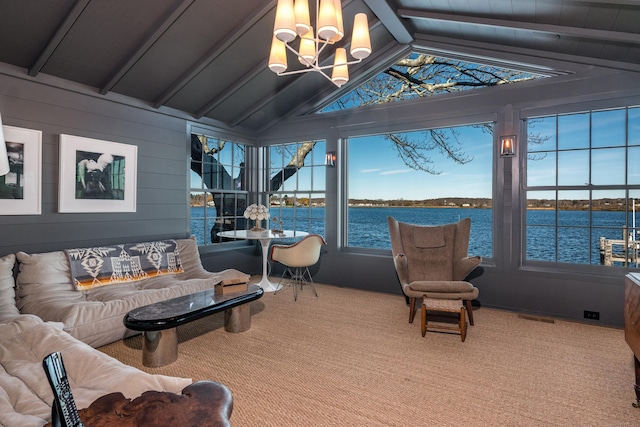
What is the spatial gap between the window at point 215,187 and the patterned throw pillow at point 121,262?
0.92 meters

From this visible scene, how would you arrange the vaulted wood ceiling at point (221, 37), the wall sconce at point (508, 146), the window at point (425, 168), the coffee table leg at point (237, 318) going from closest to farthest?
the vaulted wood ceiling at point (221, 37) < the coffee table leg at point (237, 318) < the wall sconce at point (508, 146) < the window at point (425, 168)

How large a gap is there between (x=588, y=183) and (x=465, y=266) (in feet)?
5.50

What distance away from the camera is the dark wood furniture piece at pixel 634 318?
2088 millimetres

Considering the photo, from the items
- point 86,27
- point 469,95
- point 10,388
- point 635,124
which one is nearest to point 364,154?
point 469,95

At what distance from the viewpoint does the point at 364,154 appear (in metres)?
14.1

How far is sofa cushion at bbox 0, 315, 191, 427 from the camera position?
4.44ft

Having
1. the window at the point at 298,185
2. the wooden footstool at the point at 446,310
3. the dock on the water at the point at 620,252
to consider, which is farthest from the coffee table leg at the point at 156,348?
the dock on the water at the point at 620,252

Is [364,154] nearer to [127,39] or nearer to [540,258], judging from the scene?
[540,258]

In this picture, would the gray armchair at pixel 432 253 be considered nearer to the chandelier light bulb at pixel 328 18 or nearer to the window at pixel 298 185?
the window at pixel 298 185

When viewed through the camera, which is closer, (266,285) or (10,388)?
(10,388)

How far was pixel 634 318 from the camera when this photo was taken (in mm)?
2152

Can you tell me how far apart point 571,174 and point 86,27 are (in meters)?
5.27

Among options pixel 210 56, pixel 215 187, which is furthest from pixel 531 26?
pixel 215 187

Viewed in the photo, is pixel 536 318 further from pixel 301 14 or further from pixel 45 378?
pixel 45 378
